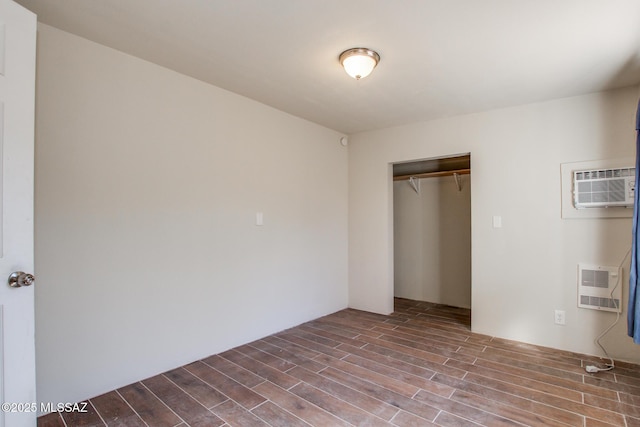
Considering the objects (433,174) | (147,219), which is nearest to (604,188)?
(433,174)

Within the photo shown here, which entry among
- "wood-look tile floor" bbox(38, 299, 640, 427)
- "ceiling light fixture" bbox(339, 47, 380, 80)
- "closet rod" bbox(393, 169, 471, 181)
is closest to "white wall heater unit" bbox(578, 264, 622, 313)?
"wood-look tile floor" bbox(38, 299, 640, 427)

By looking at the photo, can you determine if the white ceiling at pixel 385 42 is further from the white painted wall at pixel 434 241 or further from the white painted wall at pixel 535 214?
the white painted wall at pixel 434 241

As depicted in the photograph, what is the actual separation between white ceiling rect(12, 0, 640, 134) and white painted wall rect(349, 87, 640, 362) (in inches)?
11.5

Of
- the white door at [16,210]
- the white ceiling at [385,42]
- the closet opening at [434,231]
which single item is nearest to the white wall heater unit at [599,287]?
the closet opening at [434,231]

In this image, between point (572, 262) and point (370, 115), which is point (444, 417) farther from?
point (370, 115)

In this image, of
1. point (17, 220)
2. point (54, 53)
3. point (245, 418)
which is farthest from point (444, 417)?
point (54, 53)

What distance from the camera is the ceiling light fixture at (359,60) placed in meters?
2.23

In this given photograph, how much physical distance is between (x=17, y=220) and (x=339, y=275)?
3.44m

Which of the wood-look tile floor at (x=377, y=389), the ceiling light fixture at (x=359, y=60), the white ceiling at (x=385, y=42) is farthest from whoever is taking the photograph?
the ceiling light fixture at (x=359, y=60)

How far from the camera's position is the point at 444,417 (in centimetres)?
199

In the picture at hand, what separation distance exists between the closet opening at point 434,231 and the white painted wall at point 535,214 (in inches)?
33.4

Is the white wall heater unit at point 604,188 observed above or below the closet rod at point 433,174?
below

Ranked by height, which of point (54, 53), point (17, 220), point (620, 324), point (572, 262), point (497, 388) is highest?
point (54, 53)

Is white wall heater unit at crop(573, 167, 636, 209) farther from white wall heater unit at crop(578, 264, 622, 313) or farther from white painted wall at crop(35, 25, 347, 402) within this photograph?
white painted wall at crop(35, 25, 347, 402)
